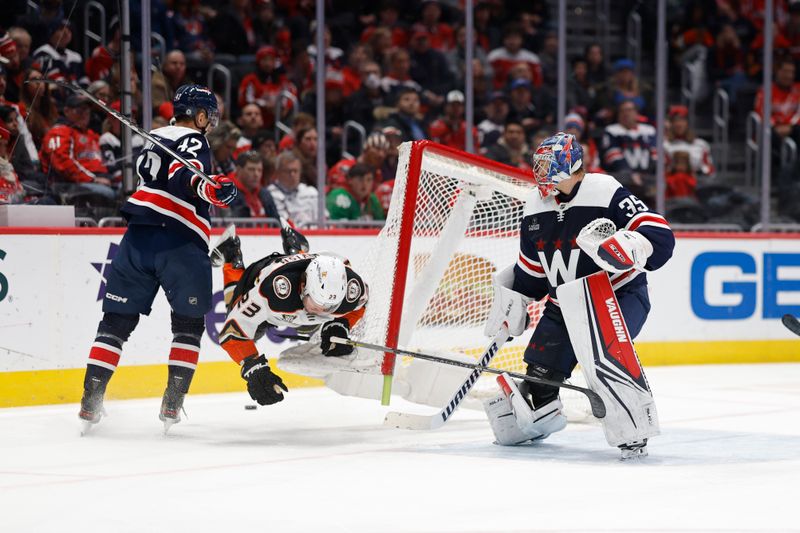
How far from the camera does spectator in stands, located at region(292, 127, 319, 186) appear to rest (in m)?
6.82

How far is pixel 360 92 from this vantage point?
8.24m

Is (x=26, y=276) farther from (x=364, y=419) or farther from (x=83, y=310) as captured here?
(x=364, y=419)

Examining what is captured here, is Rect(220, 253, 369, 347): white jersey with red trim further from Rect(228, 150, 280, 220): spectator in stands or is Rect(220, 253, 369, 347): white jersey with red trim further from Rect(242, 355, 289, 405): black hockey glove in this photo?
Rect(228, 150, 280, 220): spectator in stands

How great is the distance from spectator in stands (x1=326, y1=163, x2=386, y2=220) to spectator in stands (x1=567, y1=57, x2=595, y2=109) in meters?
2.55

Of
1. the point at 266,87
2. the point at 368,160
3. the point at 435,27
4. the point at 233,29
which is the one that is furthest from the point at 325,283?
the point at 435,27

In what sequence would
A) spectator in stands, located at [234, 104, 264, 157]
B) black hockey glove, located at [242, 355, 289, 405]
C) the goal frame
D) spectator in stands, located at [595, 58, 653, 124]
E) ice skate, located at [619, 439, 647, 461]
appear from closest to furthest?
ice skate, located at [619, 439, 647, 461], black hockey glove, located at [242, 355, 289, 405], the goal frame, spectator in stands, located at [234, 104, 264, 157], spectator in stands, located at [595, 58, 653, 124]

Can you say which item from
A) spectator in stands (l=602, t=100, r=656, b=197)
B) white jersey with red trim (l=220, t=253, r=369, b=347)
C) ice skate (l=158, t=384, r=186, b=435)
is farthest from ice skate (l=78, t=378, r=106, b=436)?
spectator in stands (l=602, t=100, r=656, b=197)

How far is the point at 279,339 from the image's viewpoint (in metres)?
6.29

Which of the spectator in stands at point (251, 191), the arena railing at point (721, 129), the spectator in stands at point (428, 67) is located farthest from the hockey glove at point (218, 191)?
the arena railing at point (721, 129)

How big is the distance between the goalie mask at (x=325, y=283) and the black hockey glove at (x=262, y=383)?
12.0 inches

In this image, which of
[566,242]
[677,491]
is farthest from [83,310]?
[677,491]

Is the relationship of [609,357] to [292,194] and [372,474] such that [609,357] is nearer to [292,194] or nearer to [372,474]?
[372,474]

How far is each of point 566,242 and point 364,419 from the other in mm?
1457

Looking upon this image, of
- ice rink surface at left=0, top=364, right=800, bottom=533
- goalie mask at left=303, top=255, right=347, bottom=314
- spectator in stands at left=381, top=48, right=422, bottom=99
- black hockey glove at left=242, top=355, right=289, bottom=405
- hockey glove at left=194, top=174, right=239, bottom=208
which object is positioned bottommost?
ice rink surface at left=0, top=364, right=800, bottom=533
